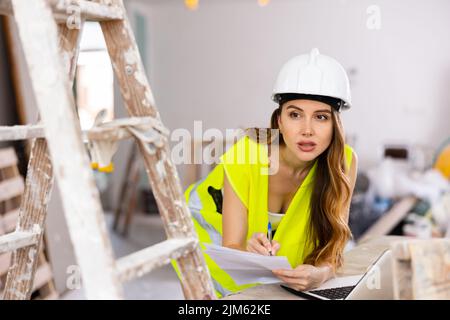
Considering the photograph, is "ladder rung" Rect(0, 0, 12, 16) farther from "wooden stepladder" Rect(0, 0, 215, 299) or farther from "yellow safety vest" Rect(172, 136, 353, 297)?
"yellow safety vest" Rect(172, 136, 353, 297)

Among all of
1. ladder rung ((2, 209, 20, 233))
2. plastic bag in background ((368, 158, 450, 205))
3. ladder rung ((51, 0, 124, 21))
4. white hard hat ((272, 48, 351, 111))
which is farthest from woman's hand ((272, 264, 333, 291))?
plastic bag in background ((368, 158, 450, 205))

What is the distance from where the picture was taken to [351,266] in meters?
1.46

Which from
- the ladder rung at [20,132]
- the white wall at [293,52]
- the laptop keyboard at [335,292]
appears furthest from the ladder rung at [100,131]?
the white wall at [293,52]

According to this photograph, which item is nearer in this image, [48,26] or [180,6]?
[48,26]

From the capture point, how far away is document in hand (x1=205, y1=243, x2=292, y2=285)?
46.5 inches

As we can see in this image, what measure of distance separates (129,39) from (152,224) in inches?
171

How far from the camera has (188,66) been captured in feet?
18.1

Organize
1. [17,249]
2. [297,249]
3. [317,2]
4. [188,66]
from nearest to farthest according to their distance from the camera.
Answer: [17,249] < [297,249] < [317,2] < [188,66]

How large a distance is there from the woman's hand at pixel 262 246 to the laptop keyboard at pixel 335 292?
0.14 m

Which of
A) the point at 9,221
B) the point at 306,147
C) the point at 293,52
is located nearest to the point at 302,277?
the point at 306,147

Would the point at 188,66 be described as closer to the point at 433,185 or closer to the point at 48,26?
the point at 433,185

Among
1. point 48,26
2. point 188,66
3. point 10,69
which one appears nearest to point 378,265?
point 48,26

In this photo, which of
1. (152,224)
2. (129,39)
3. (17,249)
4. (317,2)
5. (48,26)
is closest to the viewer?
(48,26)

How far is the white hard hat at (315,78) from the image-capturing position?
136 centimetres
